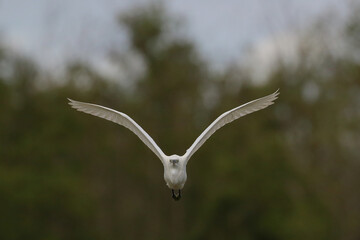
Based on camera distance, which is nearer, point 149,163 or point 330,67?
point 330,67

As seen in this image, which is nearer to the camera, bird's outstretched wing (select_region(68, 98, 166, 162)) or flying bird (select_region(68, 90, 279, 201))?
flying bird (select_region(68, 90, 279, 201))

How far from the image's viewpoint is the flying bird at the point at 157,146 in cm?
1359

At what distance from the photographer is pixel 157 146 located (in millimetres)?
13906

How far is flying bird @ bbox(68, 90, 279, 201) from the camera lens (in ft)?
44.6

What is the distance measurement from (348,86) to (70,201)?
17.9m

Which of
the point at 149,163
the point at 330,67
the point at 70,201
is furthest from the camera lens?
the point at 149,163

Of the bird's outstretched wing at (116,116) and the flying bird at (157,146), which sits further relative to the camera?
the bird's outstretched wing at (116,116)

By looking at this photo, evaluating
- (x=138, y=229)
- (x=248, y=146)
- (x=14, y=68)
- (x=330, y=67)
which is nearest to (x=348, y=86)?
(x=330, y=67)

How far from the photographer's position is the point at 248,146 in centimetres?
4616

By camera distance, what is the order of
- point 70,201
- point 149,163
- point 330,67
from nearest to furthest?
point 70,201 < point 330,67 < point 149,163

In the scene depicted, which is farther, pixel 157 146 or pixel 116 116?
pixel 116 116

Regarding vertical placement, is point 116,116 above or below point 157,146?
above

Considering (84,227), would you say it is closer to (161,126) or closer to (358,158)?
(161,126)

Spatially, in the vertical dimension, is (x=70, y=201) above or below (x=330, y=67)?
below
